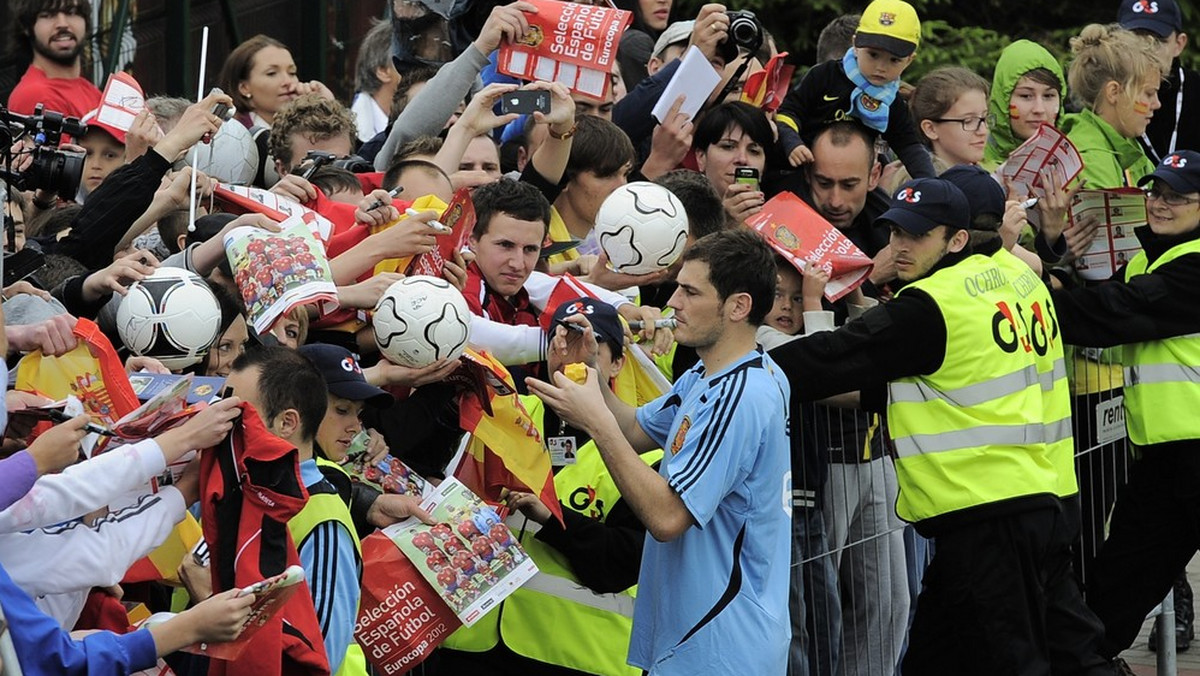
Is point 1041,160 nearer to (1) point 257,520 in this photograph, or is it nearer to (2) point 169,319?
(2) point 169,319

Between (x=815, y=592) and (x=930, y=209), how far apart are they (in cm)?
160

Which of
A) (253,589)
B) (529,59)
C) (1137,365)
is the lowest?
(1137,365)

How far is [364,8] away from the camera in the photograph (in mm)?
14586

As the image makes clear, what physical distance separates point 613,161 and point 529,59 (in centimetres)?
61

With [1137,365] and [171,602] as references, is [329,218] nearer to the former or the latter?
[171,602]

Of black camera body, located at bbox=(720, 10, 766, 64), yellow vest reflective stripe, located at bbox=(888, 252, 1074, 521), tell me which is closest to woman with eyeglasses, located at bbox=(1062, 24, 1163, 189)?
black camera body, located at bbox=(720, 10, 766, 64)

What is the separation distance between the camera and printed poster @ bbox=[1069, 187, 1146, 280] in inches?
354

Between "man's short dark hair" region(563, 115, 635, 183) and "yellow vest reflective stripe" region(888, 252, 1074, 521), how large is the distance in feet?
4.51

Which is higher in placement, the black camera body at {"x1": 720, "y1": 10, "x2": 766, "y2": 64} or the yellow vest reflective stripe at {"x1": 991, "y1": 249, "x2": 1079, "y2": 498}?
the black camera body at {"x1": 720, "y1": 10, "x2": 766, "y2": 64}

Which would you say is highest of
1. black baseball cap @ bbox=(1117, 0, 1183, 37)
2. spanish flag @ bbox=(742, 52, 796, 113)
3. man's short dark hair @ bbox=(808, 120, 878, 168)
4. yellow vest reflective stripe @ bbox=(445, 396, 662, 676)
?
black baseball cap @ bbox=(1117, 0, 1183, 37)

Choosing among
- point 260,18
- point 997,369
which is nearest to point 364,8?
point 260,18

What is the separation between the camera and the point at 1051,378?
730cm

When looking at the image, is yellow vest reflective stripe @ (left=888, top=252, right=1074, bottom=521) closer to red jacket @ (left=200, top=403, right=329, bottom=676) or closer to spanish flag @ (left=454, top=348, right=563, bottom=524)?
spanish flag @ (left=454, top=348, right=563, bottom=524)

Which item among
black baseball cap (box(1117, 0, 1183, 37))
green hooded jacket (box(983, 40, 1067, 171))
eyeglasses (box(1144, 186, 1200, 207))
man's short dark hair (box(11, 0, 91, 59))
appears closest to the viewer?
man's short dark hair (box(11, 0, 91, 59))
